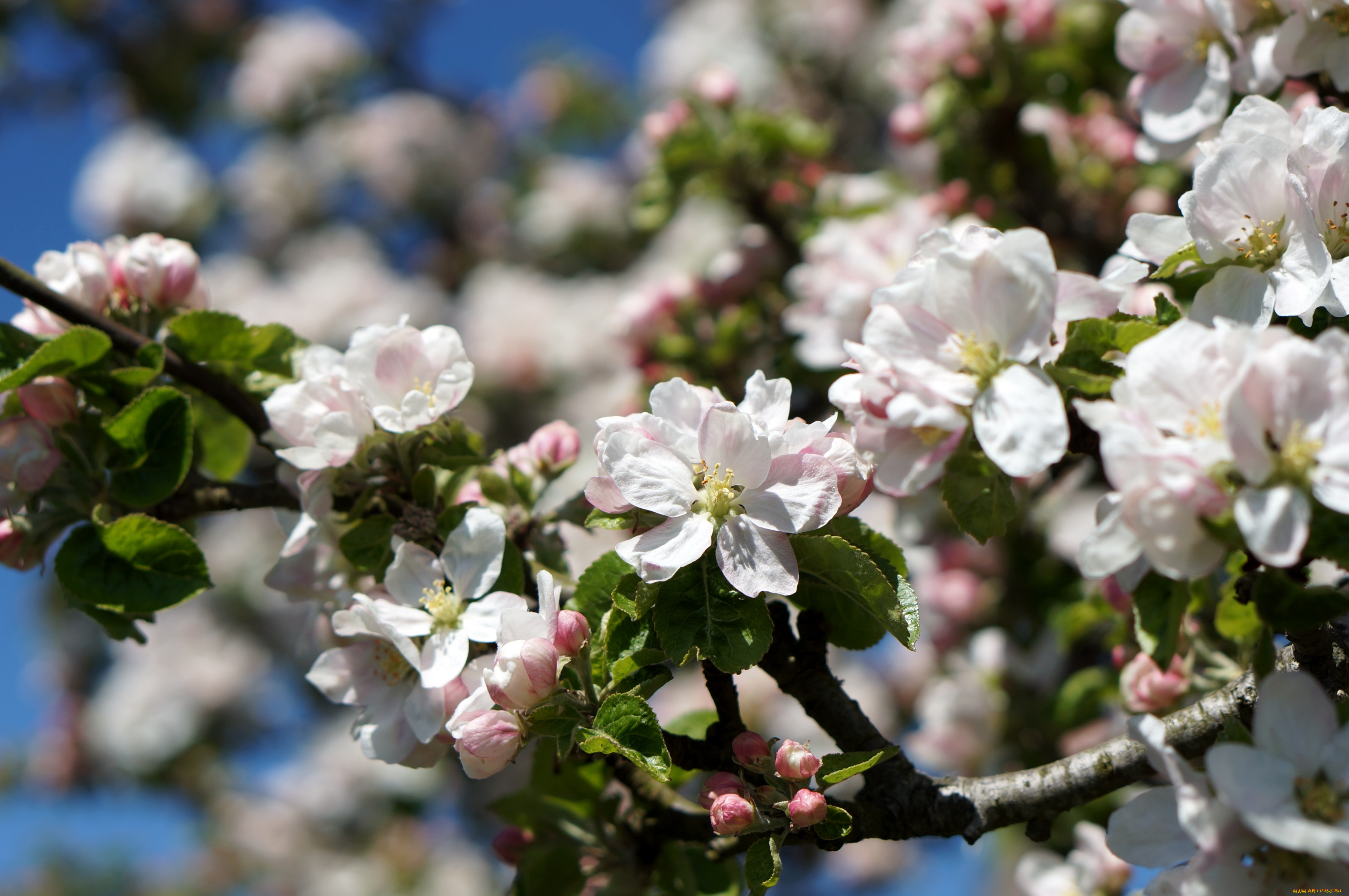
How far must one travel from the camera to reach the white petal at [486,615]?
101 cm

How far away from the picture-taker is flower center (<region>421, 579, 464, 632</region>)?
3.36 ft

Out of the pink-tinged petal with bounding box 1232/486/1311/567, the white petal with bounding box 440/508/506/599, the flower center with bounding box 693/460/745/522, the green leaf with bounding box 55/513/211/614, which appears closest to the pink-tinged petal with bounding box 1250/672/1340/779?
the pink-tinged petal with bounding box 1232/486/1311/567

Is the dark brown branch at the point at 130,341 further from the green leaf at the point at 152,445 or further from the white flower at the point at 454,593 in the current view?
the white flower at the point at 454,593

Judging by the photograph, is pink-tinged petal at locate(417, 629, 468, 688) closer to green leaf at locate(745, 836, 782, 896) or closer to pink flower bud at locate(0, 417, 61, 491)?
green leaf at locate(745, 836, 782, 896)

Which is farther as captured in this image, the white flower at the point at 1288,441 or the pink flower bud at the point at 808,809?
the pink flower bud at the point at 808,809

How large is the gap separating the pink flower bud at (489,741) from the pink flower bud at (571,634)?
0.08 m

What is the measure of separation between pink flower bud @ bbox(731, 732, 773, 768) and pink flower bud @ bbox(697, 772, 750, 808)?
2 cm

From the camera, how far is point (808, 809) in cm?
89

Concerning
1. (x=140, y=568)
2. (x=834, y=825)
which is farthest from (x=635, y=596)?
(x=140, y=568)

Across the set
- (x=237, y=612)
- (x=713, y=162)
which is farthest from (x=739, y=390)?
(x=237, y=612)

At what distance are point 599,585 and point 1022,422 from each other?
→ 45 centimetres

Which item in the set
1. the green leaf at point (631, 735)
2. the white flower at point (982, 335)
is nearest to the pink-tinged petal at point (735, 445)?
the white flower at point (982, 335)

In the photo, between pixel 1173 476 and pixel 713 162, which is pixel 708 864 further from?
pixel 713 162

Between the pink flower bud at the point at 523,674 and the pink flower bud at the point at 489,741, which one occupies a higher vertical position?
the pink flower bud at the point at 523,674
